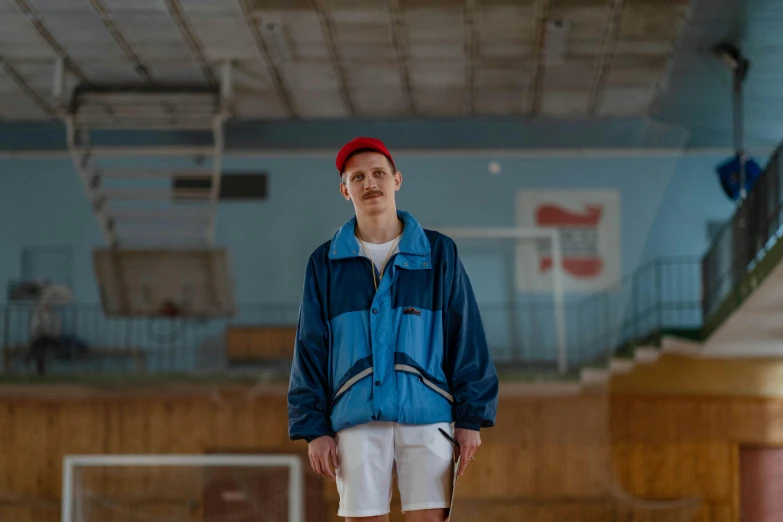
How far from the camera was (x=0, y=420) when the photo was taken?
645 centimetres

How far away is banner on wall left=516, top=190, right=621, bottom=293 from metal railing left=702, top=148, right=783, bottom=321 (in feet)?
1.48

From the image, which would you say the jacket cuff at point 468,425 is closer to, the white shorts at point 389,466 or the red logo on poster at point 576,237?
the white shorts at point 389,466

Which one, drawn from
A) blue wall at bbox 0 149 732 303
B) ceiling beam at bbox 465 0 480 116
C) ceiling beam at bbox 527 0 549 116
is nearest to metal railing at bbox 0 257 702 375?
blue wall at bbox 0 149 732 303

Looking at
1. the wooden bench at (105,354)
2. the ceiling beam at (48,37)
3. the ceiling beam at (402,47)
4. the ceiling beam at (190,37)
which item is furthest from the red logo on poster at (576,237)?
the ceiling beam at (48,37)

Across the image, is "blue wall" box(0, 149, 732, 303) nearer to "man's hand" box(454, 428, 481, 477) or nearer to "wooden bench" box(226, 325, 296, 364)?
"wooden bench" box(226, 325, 296, 364)

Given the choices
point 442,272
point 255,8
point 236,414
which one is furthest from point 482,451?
point 442,272

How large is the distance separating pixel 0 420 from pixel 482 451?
259 centimetres

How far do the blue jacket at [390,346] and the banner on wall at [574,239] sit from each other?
335 centimetres

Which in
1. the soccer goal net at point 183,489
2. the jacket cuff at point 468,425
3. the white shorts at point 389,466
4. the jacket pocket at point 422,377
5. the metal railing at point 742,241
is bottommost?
the soccer goal net at point 183,489

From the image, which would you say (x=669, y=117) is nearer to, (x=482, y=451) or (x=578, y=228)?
(x=578, y=228)

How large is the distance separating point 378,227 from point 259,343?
404cm

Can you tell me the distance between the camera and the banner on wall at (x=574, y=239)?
5367 millimetres

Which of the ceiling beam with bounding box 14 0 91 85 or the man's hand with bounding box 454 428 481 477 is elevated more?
the ceiling beam with bounding box 14 0 91 85

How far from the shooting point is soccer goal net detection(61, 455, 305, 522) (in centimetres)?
615
